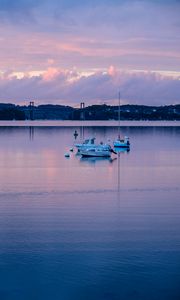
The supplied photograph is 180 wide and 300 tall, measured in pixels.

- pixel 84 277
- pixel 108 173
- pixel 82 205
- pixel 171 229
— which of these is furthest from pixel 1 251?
pixel 108 173

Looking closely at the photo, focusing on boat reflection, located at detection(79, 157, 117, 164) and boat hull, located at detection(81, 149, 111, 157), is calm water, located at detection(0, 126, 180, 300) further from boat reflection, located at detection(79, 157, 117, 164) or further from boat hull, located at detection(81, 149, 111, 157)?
boat hull, located at detection(81, 149, 111, 157)

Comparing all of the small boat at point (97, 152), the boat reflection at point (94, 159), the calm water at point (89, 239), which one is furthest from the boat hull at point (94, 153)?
the calm water at point (89, 239)

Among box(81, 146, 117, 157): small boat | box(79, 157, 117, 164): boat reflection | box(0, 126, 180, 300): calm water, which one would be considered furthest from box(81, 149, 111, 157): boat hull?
box(0, 126, 180, 300): calm water

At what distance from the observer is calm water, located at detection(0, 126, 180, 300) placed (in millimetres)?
11672

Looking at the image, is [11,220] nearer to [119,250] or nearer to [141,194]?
[119,250]

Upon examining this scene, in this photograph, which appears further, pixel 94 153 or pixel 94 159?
pixel 94 153

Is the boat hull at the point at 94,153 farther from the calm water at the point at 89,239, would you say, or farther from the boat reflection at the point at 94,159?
the calm water at the point at 89,239

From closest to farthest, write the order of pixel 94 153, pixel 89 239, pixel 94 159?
pixel 89 239, pixel 94 159, pixel 94 153

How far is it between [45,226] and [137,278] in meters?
5.38

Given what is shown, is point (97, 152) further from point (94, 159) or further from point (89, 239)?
point (89, 239)

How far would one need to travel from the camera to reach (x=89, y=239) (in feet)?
50.2

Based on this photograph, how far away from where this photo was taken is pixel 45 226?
16844 millimetres

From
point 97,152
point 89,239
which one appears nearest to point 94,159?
point 97,152

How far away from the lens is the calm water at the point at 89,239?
11672mm
